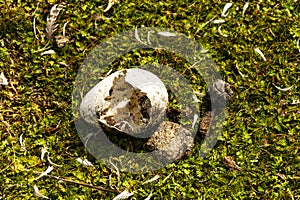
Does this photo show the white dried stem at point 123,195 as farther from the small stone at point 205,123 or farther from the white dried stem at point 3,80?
the white dried stem at point 3,80

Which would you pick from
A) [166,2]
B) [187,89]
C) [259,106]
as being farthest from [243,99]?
[166,2]

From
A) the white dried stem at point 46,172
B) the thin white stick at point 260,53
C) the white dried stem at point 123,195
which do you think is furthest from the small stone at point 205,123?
the white dried stem at point 46,172

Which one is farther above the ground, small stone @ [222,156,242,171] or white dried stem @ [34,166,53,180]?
white dried stem @ [34,166,53,180]

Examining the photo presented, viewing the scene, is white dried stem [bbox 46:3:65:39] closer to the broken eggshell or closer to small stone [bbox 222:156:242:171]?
the broken eggshell

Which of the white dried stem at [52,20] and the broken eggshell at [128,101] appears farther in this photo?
the white dried stem at [52,20]

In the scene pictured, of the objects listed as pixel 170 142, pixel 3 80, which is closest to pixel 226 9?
pixel 170 142

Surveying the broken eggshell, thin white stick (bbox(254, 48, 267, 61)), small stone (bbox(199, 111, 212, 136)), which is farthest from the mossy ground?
the broken eggshell
